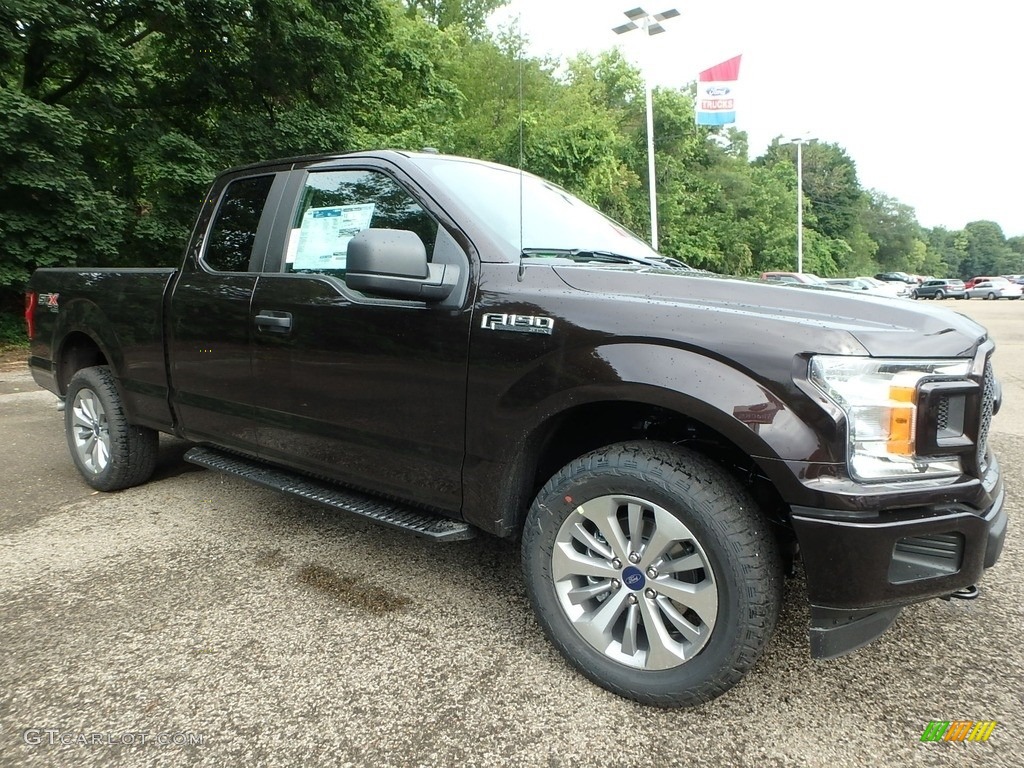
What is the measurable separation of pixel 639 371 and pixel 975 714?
59.5 inches

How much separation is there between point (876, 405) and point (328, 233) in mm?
2286

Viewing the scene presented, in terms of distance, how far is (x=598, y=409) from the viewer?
7.54 ft

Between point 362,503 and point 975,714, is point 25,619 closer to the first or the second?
point 362,503

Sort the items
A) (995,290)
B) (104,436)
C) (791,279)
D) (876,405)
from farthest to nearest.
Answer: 1. (995,290)
2. (104,436)
3. (791,279)
4. (876,405)

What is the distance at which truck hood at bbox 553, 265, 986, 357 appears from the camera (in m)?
1.81

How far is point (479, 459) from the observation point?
7.89 ft

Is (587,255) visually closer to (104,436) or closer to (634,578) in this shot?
(634,578)

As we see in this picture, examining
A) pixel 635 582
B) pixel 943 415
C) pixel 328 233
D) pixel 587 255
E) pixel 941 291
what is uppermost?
pixel 328 233

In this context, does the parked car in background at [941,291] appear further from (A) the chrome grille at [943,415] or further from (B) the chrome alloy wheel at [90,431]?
(B) the chrome alloy wheel at [90,431]

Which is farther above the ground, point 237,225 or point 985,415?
point 237,225

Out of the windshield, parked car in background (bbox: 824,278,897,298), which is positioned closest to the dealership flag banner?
parked car in background (bbox: 824,278,897,298)

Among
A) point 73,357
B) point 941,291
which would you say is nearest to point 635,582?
point 73,357

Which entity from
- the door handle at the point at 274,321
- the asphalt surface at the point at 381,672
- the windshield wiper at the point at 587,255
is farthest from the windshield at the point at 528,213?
the asphalt surface at the point at 381,672

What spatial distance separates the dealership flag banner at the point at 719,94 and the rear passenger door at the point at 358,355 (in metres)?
15.7
